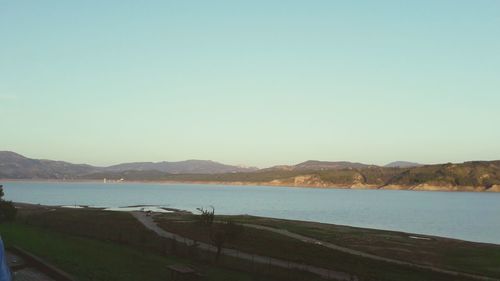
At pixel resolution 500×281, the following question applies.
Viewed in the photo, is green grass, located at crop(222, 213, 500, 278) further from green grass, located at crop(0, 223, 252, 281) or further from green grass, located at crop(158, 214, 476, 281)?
green grass, located at crop(0, 223, 252, 281)

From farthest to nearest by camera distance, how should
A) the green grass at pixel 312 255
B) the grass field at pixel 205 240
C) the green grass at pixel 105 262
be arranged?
the green grass at pixel 312 255, the grass field at pixel 205 240, the green grass at pixel 105 262

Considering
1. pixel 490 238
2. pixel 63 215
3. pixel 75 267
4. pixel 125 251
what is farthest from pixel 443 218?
pixel 75 267

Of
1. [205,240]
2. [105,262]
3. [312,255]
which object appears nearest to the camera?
[105,262]

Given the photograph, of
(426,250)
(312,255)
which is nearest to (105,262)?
(312,255)

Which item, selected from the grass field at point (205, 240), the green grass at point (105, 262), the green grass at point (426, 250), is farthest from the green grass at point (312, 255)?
the green grass at point (105, 262)

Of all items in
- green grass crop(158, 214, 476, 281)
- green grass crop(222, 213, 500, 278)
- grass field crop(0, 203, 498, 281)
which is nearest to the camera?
grass field crop(0, 203, 498, 281)

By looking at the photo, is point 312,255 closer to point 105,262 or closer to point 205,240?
point 205,240

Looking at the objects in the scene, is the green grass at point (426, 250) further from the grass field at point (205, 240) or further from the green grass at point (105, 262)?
the green grass at point (105, 262)

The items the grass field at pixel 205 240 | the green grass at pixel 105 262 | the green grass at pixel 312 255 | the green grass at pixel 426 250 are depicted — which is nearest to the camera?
the green grass at pixel 105 262

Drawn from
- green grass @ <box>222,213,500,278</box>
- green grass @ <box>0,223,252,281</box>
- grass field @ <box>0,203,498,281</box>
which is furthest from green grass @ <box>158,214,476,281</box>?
green grass @ <box>0,223,252,281</box>

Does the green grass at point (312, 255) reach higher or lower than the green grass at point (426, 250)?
Answer: higher

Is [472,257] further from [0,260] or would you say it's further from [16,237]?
[0,260]

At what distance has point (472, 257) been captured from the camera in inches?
2162

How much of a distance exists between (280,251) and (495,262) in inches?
821
